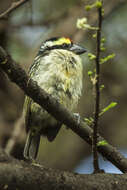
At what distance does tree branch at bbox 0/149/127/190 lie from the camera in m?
2.14

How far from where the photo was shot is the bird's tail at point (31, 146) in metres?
3.58

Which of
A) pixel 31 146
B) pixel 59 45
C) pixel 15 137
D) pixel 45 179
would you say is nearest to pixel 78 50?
pixel 59 45

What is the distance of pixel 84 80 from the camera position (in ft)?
17.8

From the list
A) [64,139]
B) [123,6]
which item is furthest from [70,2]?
[64,139]

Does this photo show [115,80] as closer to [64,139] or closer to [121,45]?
[121,45]

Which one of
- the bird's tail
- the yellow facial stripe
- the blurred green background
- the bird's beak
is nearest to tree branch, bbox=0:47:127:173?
the bird's tail

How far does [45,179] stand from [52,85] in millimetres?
1256

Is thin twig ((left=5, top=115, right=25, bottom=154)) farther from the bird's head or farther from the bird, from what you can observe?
the bird's head

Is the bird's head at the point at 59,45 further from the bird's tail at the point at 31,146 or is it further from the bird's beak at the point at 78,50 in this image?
the bird's tail at the point at 31,146

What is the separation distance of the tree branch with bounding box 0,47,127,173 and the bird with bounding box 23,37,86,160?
2.47ft

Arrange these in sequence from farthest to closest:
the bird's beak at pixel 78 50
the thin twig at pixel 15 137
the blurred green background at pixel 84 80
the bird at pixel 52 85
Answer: the blurred green background at pixel 84 80 → the thin twig at pixel 15 137 → the bird's beak at pixel 78 50 → the bird at pixel 52 85

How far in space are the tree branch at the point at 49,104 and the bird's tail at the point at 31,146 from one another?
3.26 ft

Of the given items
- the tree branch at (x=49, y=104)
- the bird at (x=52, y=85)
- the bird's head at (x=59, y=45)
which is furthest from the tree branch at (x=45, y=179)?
the bird's head at (x=59, y=45)

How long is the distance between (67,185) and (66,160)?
2.95m
